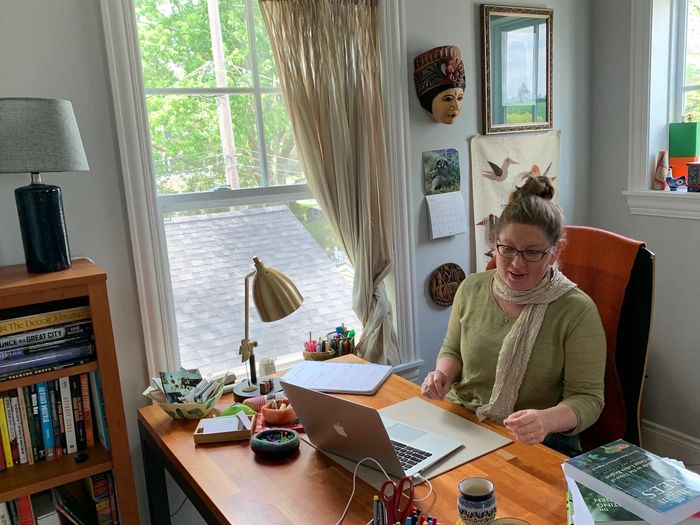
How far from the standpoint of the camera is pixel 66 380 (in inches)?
64.9

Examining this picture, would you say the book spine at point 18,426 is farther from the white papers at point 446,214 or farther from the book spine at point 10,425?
the white papers at point 446,214

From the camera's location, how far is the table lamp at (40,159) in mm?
1449

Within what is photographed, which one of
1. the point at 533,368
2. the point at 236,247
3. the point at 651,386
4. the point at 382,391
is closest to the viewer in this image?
the point at 533,368

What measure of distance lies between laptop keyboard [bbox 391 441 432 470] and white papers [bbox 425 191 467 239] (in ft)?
4.04

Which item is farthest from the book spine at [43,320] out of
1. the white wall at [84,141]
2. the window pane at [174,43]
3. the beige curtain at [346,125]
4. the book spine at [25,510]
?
the beige curtain at [346,125]

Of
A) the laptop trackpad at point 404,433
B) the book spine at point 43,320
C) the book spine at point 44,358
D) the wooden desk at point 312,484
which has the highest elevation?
the book spine at point 43,320

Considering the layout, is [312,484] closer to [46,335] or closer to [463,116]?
[46,335]

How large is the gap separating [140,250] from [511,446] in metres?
1.25

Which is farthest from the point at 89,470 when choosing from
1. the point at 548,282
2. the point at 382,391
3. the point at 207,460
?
the point at 548,282

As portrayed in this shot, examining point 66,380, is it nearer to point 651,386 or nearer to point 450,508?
point 450,508

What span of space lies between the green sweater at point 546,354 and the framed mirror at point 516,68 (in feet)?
3.63

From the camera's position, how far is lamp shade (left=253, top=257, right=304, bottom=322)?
178cm

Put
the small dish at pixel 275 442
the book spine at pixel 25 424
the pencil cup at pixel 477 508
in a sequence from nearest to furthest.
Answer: the pencil cup at pixel 477 508, the small dish at pixel 275 442, the book spine at pixel 25 424

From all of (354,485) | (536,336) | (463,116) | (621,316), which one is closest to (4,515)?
(354,485)
